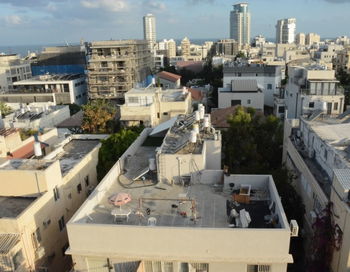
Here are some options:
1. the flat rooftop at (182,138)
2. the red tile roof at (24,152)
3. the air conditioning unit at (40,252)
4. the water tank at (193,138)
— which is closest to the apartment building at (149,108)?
the flat rooftop at (182,138)

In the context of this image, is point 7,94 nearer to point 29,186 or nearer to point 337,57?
point 29,186

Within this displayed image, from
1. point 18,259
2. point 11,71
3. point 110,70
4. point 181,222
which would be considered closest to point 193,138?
point 181,222

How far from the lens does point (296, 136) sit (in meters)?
26.8

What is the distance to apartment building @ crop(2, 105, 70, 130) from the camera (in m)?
39.8

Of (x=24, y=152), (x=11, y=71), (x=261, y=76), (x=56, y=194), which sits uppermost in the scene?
(x=11, y=71)

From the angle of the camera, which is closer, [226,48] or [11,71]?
[11,71]

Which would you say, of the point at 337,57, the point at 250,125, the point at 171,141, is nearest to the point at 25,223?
the point at 171,141

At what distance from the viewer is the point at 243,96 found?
52.1 m

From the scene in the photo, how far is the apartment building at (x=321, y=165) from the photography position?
14.6m

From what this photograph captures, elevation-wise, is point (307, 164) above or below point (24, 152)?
above

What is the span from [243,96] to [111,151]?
31059mm

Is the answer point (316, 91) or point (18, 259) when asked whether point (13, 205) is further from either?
point (316, 91)

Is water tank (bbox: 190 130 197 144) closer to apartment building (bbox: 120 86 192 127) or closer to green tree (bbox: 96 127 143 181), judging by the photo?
green tree (bbox: 96 127 143 181)

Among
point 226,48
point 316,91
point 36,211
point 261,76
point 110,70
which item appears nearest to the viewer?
point 36,211
